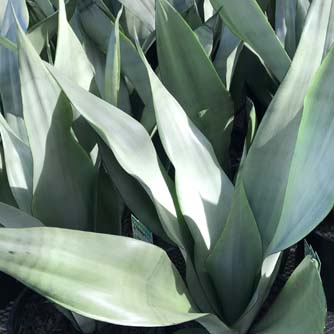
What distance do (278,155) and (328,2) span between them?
15 centimetres

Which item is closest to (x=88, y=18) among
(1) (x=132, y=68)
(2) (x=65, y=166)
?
(1) (x=132, y=68)

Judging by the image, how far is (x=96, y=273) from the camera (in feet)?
1.34

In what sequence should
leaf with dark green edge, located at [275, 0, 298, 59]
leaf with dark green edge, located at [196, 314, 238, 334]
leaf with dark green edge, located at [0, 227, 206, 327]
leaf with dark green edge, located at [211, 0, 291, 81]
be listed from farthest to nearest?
leaf with dark green edge, located at [275, 0, 298, 59]
leaf with dark green edge, located at [211, 0, 291, 81]
leaf with dark green edge, located at [196, 314, 238, 334]
leaf with dark green edge, located at [0, 227, 206, 327]

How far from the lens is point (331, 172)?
1.43 feet

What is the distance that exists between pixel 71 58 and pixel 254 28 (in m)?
0.18

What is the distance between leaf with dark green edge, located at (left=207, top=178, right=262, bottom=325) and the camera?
0.47 m

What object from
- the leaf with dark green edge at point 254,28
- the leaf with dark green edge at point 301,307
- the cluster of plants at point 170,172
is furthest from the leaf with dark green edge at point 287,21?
the leaf with dark green edge at point 301,307

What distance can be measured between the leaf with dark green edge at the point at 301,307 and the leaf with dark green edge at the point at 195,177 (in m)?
0.07

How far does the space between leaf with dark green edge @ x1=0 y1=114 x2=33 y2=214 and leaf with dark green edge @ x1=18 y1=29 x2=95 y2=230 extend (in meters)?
0.03

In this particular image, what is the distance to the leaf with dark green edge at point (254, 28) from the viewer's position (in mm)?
589

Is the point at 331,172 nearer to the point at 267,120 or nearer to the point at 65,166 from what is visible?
the point at 267,120

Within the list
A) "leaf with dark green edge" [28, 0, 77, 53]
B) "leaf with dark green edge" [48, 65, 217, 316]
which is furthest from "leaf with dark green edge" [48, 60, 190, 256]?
"leaf with dark green edge" [28, 0, 77, 53]

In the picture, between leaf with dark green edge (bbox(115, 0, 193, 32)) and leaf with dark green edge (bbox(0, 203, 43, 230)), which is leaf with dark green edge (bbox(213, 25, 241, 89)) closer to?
leaf with dark green edge (bbox(115, 0, 193, 32))

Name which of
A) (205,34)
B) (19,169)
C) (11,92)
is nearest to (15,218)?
(19,169)
